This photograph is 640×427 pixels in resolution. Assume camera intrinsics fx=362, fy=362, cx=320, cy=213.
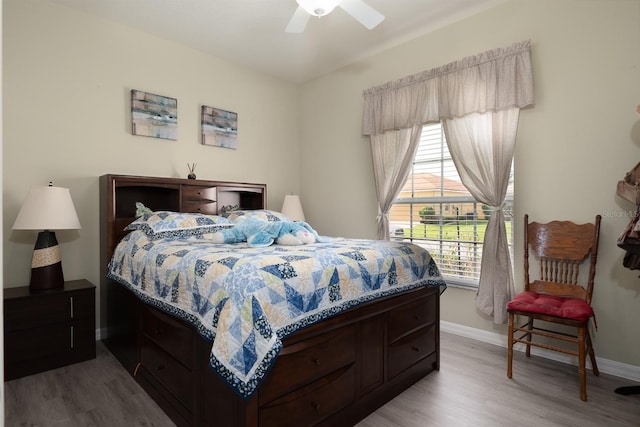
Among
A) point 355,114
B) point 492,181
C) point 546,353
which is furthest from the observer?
point 355,114

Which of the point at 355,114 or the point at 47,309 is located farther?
the point at 355,114

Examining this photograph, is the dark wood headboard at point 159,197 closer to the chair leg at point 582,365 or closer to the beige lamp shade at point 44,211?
the beige lamp shade at point 44,211

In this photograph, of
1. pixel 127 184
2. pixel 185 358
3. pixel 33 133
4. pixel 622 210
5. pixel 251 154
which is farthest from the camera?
pixel 251 154

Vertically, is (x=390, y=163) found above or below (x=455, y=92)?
below

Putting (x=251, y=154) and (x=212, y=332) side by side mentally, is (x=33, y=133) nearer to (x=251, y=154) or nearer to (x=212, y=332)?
(x=251, y=154)

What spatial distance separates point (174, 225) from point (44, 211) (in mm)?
880

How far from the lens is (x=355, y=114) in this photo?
416cm

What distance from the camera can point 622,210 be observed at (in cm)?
252

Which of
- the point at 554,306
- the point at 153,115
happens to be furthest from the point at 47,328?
the point at 554,306

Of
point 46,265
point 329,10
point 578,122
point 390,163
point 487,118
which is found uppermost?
point 329,10

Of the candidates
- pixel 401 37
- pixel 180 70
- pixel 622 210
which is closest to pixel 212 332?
pixel 622 210

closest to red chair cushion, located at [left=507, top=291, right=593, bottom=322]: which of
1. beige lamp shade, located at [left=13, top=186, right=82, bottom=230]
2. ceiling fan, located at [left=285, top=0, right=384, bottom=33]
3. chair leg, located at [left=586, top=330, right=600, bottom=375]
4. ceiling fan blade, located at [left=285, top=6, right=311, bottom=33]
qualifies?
chair leg, located at [left=586, top=330, right=600, bottom=375]

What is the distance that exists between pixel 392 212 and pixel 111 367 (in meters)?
2.86

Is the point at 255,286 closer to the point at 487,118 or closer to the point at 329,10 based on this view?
the point at 329,10
